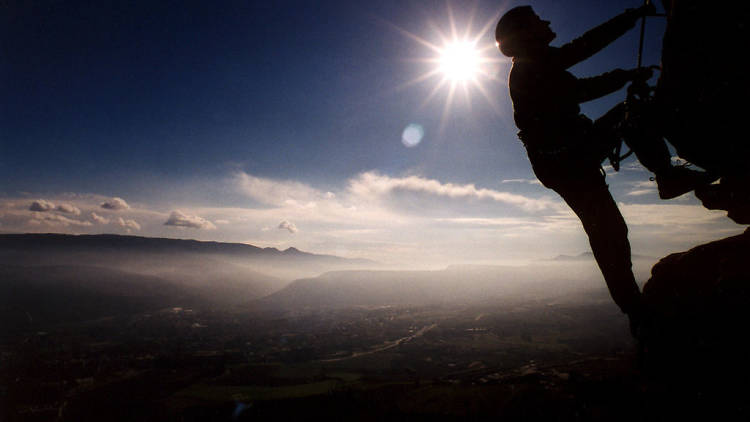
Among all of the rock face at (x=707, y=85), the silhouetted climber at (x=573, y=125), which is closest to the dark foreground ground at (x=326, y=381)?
the silhouetted climber at (x=573, y=125)

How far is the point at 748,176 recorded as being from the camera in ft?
19.7

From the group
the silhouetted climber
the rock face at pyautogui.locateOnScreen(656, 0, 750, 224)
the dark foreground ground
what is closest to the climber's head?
the silhouetted climber

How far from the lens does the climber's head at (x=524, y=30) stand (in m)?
5.68

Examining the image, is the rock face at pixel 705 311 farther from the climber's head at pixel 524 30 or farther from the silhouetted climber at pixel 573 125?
the climber's head at pixel 524 30

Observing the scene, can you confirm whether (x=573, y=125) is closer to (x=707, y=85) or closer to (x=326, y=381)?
(x=707, y=85)

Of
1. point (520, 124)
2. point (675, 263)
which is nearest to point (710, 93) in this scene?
point (520, 124)

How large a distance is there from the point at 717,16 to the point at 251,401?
12003 cm

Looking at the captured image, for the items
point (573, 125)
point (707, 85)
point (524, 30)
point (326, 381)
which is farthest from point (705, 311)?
point (326, 381)

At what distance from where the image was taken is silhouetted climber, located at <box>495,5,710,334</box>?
562 cm

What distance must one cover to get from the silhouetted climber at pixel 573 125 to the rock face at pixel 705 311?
62 cm

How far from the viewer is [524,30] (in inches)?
224

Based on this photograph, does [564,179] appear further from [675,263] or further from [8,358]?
[8,358]

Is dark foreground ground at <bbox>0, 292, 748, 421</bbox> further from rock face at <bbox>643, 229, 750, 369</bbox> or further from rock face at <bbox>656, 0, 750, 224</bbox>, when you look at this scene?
rock face at <bbox>656, 0, 750, 224</bbox>

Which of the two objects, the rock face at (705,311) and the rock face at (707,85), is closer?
the rock face at (707,85)
